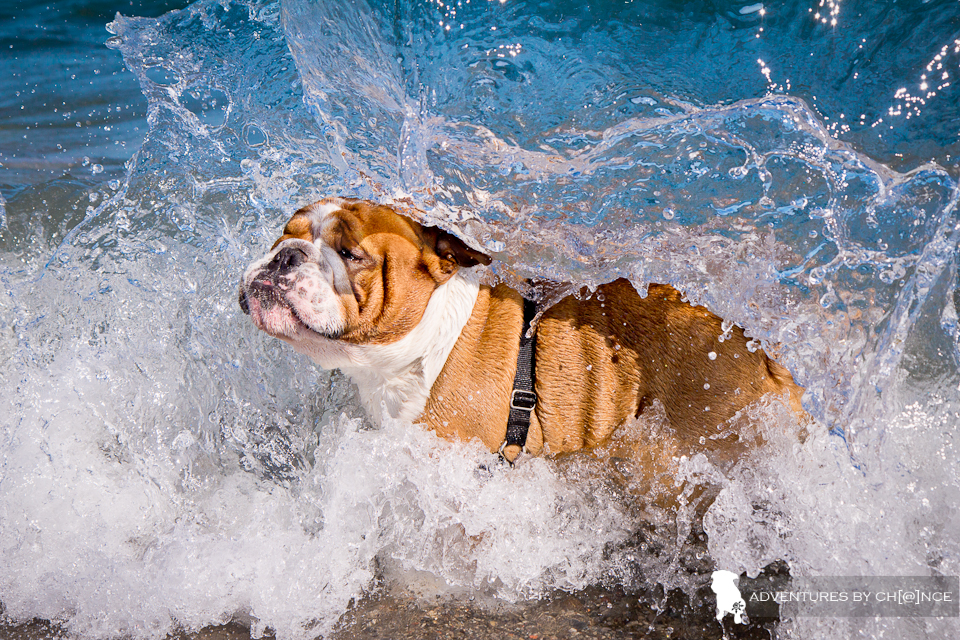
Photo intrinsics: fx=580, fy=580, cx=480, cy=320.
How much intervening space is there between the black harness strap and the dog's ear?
0.49m

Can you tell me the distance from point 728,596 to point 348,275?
2341 mm

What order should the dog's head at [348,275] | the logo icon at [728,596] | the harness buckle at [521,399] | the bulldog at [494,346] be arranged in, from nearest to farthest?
1. the logo icon at [728,596]
2. the dog's head at [348,275]
3. the bulldog at [494,346]
4. the harness buckle at [521,399]

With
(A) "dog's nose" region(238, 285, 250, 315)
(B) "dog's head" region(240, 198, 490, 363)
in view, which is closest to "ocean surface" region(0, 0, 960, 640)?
(B) "dog's head" region(240, 198, 490, 363)

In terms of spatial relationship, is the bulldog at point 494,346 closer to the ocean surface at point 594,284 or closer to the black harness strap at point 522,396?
the black harness strap at point 522,396

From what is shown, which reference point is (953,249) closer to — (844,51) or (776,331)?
(776,331)

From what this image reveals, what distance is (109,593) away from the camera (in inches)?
108

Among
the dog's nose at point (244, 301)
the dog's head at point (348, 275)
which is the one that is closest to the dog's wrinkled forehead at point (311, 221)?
the dog's head at point (348, 275)

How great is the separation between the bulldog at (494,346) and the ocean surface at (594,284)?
0.47ft

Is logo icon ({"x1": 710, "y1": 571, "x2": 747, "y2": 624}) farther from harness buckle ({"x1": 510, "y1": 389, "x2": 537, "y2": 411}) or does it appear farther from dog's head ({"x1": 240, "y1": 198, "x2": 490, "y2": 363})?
dog's head ({"x1": 240, "y1": 198, "x2": 490, "y2": 363})

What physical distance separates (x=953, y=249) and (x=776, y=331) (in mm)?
774

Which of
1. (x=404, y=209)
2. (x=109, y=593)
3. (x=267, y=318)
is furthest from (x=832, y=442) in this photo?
(x=109, y=593)

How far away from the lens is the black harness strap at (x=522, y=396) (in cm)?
301

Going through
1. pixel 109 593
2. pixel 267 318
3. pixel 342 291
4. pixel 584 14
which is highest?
pixel 584 14

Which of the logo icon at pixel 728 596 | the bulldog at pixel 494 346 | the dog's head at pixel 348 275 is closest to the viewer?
the logo icon at pixel 728 596
